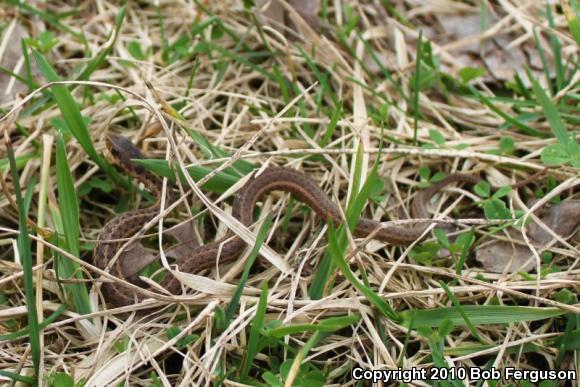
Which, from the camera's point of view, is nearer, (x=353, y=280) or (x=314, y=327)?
(x=314, y=327)

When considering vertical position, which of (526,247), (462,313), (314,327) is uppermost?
(314,327)

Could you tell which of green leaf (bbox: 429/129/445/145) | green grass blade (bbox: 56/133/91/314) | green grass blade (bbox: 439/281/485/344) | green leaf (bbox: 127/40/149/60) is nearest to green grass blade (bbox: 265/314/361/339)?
green grass blade (bbox: 439/281/485/344)

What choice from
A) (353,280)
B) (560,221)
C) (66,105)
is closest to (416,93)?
(560,221)

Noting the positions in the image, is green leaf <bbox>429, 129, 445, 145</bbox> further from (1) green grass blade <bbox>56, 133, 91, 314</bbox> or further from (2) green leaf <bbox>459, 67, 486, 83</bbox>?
(1) green grass blade <bbox>56, 133, 91, 314</bbox>

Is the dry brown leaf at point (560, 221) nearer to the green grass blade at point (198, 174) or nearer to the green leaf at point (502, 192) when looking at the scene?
the green leaf at point (502, 192)

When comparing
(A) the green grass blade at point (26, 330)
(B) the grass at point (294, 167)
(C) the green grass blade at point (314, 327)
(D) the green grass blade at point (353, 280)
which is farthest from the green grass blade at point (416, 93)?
(A) the green grass blade at point (26, 330)

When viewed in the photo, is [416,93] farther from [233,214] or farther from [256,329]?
[256,329]

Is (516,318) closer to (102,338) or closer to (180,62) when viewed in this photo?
(102,338)
